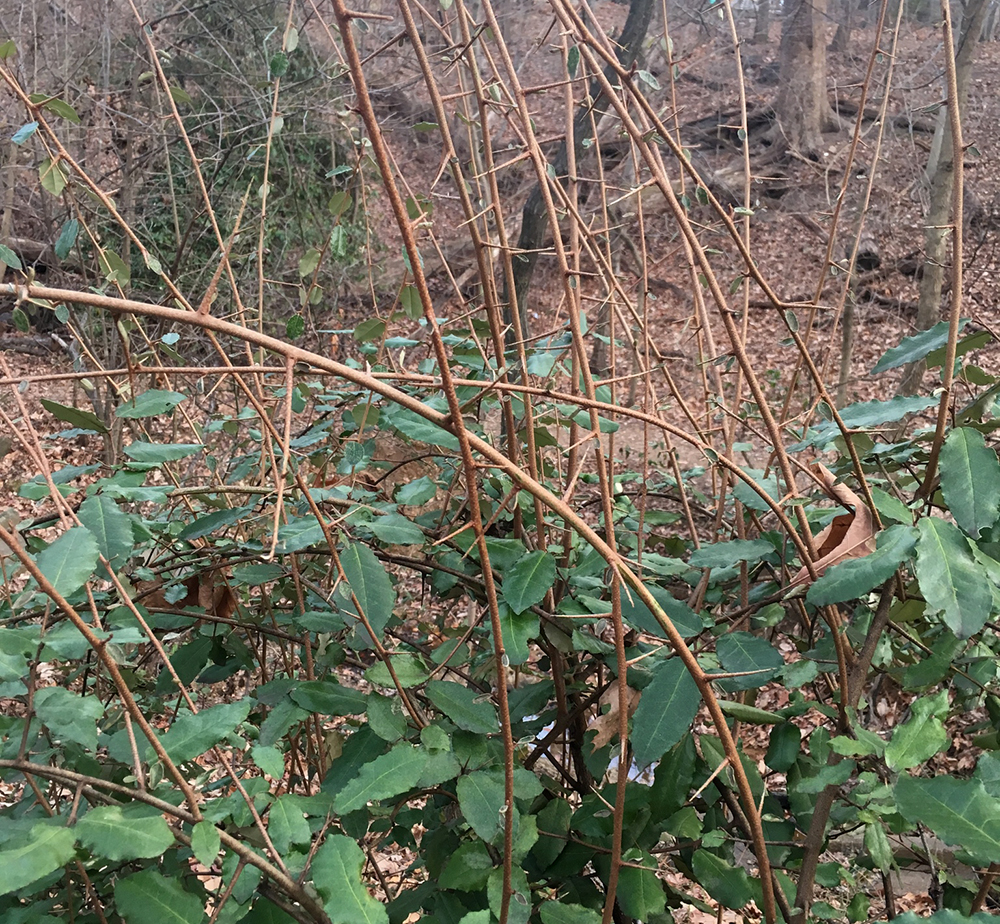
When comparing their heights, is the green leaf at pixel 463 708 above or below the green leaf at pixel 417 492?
below

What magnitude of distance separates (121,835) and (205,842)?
74 millimetres

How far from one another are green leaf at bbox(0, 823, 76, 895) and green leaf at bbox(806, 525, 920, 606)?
76cm

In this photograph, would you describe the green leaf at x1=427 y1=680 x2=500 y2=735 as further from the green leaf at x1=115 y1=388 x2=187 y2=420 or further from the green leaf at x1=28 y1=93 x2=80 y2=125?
the green leaf at x1=28 y1=93 x2=80 y2=125

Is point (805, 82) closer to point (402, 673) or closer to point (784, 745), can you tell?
point (784, 745)

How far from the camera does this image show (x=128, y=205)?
5805 millimetres

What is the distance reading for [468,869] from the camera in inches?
38.6

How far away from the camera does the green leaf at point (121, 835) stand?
2.25ft

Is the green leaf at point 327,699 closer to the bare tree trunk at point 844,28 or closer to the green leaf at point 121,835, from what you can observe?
the green leaf at point 121,835

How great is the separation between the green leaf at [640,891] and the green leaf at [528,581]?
0.34 meters

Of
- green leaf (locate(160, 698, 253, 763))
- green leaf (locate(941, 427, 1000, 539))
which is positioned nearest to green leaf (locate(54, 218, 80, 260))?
green leaf (locate(160, 698, 253, 763))

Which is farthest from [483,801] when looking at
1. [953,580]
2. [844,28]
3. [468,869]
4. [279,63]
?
[844,28]

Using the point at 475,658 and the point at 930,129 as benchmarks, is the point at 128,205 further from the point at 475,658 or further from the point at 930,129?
the point at 930,129

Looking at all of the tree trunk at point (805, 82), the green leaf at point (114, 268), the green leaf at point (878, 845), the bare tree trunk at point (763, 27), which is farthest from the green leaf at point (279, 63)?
the bare tree trunk at point (763, 27)

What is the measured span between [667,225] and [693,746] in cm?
1106
